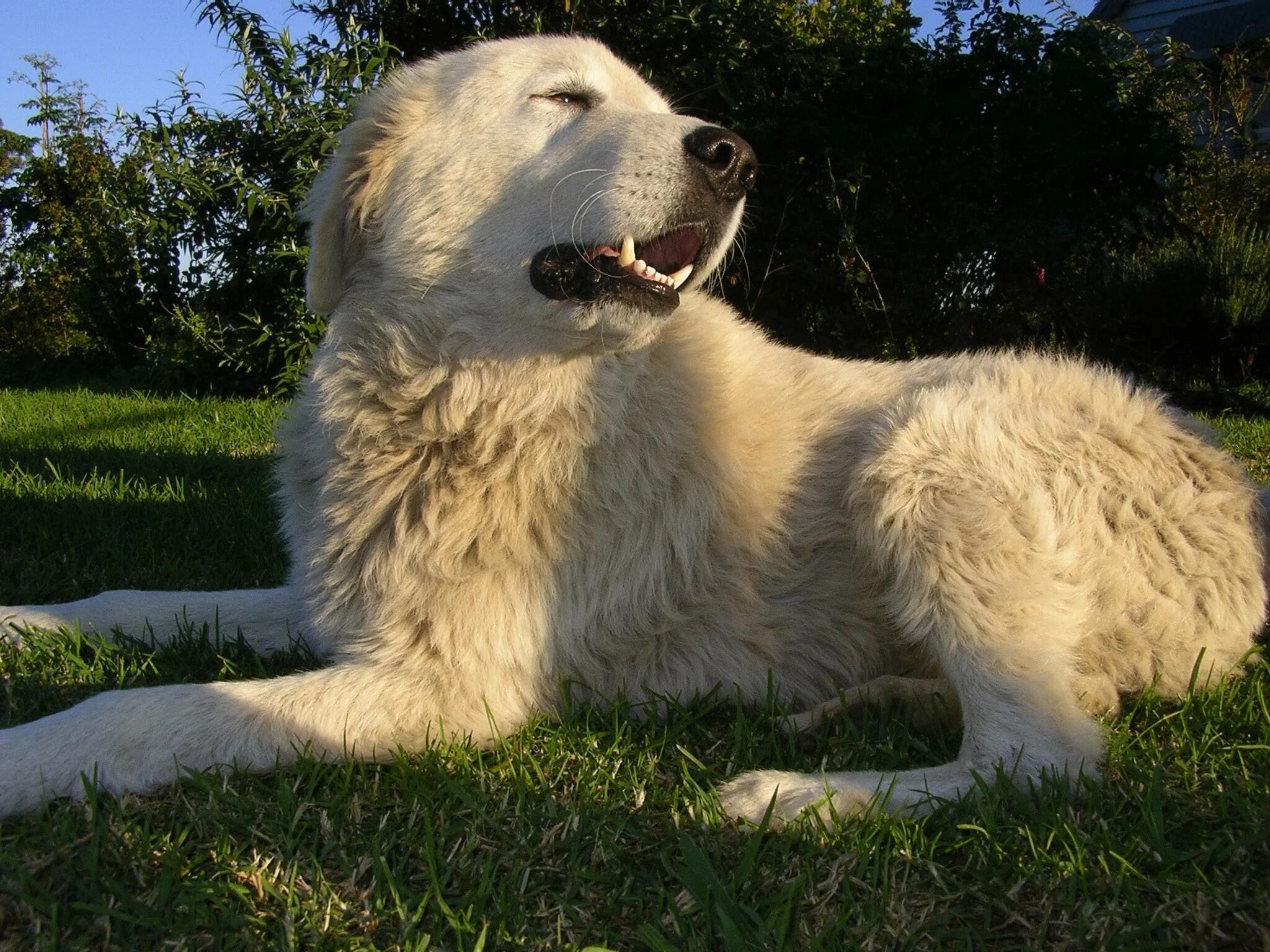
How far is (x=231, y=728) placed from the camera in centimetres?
213

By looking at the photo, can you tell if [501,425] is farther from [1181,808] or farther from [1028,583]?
[1181,808]

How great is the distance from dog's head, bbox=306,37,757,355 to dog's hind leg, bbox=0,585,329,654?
91cm

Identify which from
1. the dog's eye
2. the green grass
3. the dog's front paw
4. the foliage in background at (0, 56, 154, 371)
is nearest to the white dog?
the dog's eye

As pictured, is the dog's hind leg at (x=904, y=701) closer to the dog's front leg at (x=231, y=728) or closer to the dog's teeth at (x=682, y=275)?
the dog's front leg at (x=231, y=728)

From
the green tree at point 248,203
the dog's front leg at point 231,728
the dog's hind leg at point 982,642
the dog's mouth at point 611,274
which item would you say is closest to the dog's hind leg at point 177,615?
the dog's front leg at point 231,728

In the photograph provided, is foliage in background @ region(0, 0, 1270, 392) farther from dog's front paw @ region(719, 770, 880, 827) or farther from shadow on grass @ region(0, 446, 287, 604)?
dog's front paw @ region(719, 770, 880, 827)

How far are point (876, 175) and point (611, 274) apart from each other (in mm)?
5788

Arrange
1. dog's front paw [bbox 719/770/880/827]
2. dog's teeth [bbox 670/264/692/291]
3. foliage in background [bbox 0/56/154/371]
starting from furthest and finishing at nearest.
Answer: foliage in background [bbox 0/56/154/371] → dog's teeth [bbox 670/264/692/291] → dog's front paw [bbox 719/770/880/827]

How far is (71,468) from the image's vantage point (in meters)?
5.07

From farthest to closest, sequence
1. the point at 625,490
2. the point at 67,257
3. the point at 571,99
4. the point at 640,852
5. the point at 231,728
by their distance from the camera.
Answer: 1. the point at 67,257
2. the point at 571,99
3. the point at 625,490
4. the point at 231,728
5. the point at 640,852

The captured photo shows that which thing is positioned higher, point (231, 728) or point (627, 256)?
point (627, 256)

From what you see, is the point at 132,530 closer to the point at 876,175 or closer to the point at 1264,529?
the point at 1264,529

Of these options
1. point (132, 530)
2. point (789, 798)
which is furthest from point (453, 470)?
point (132, 530)

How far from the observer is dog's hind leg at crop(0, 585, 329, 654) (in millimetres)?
2852
